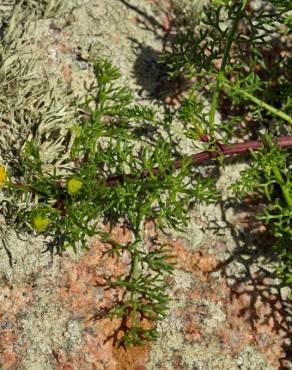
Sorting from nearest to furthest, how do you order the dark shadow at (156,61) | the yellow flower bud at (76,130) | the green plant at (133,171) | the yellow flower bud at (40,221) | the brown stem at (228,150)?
the yellow flower bud at (40,221) < the green plant at (133,171) < the brown stem at (228,150) < the yellow flower bud at (76,130) < the dark shadow at (156,61)

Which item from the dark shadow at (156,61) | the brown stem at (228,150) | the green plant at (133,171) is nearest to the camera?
the green plant at (133,171)

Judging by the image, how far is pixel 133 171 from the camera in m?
3.53

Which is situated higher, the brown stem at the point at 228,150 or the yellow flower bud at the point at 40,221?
the brown stem at the point at 228,150

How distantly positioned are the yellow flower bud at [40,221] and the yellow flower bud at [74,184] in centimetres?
22

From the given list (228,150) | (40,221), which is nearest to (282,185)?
(228,150)

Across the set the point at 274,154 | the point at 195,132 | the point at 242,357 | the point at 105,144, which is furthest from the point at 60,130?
the point at 242,357

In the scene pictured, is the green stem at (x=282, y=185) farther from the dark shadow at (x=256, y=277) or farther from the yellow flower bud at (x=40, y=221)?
the yellow flower bud at (x=40, y=221)

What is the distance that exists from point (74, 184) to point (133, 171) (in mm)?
403

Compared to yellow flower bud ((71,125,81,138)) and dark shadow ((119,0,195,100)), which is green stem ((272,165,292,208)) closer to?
dark shadow ((119,0,195,100))

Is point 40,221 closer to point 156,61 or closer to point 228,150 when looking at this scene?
point 228,150

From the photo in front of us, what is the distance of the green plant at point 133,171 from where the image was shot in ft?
11.4

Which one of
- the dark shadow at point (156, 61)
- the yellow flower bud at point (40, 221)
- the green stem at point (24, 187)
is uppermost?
the dark shadow at point (156, 61)

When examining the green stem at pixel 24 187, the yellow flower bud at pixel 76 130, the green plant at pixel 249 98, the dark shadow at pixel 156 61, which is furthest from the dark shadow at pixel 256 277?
the green stem at pixel 24 187

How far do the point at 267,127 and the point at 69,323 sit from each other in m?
1.93
